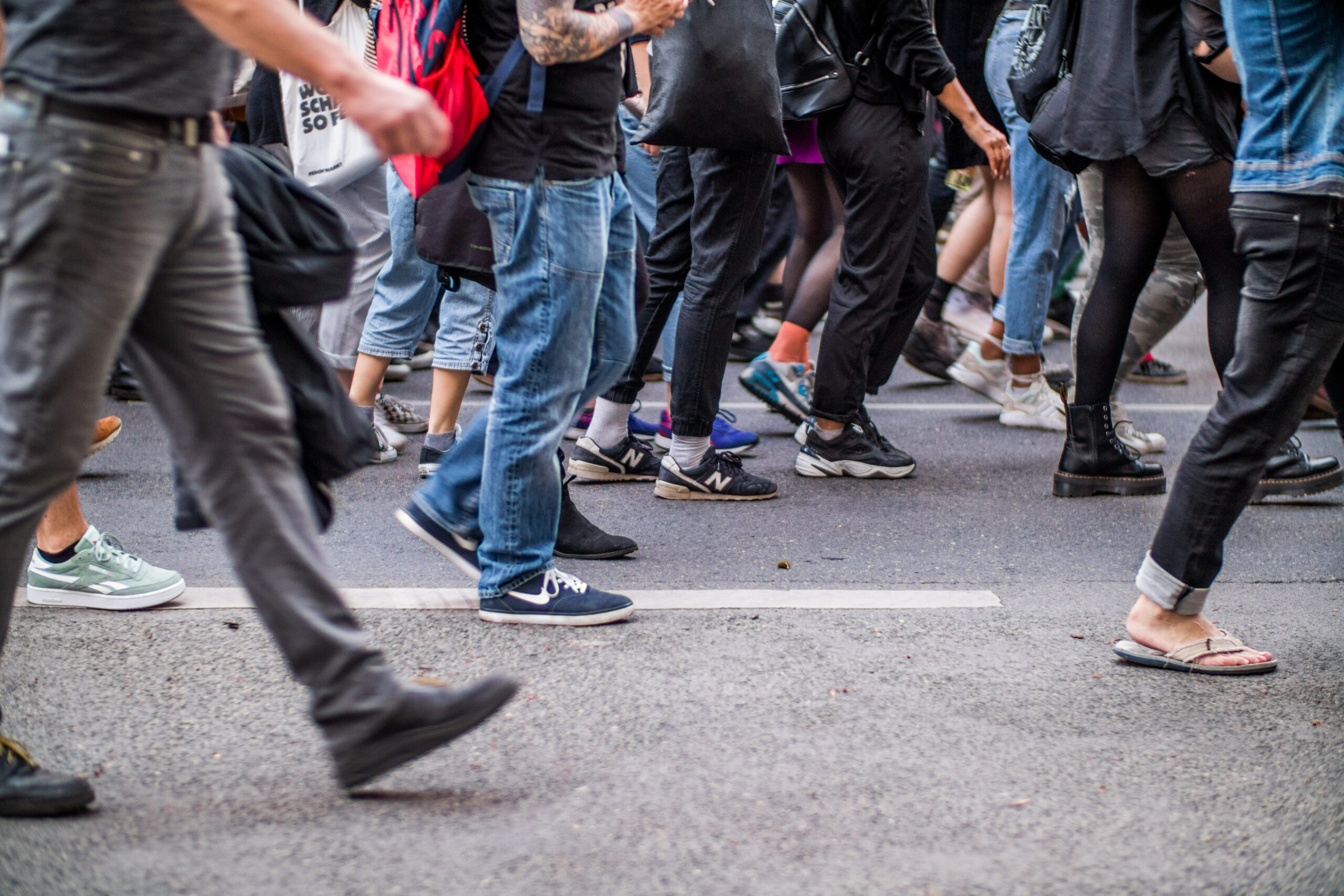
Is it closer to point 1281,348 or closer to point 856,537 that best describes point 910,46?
point 856,537

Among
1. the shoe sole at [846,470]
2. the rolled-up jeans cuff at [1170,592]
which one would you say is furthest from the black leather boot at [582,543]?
the rolled-up jeans cuff at [1170,592]

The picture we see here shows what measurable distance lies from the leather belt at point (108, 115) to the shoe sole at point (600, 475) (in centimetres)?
269

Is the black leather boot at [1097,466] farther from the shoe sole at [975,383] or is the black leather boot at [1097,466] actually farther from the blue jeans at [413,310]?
the blue jeans at [413,310]

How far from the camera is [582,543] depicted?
3.64 meters

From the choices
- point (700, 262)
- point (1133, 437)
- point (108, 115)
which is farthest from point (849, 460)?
point (108, 115)

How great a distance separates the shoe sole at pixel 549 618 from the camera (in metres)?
3.03

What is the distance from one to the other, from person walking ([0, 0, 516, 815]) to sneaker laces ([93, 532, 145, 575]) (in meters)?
1.01

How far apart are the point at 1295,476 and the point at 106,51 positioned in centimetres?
387

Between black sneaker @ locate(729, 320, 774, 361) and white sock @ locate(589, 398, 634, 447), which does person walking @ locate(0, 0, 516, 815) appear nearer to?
white sock @ locate(589, 398, 634, 447)

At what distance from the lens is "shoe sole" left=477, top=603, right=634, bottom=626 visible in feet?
9.95

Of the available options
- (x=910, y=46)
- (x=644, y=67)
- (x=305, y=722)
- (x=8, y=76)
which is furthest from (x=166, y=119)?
(x=910, y=46)

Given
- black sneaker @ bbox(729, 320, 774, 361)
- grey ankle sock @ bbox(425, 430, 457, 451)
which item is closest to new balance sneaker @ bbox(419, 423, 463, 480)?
grey ankle sock @ bbox(425, 430, 457, 451)

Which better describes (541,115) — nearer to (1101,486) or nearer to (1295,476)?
(1101,486)

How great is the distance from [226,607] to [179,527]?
30.6 inches
